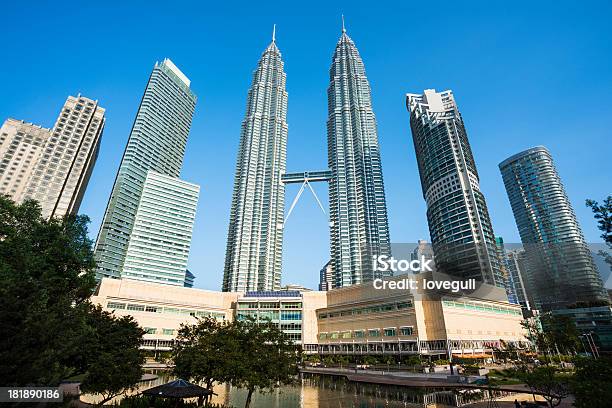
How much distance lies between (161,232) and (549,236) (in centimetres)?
20687

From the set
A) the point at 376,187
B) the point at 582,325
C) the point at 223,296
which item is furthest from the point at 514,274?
the point at 223,296

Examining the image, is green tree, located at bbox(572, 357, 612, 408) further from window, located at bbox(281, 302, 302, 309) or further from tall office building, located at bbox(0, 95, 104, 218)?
tall office building, located at bbox(0, 95, 104, 218)

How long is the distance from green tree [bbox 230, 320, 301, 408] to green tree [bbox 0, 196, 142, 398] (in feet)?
31.3

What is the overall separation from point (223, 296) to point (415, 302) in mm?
64303

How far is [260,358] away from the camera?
24859mm

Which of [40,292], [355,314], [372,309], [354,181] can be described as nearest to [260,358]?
[40,292]

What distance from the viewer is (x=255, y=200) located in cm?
17188

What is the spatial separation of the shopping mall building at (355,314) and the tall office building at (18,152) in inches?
3393

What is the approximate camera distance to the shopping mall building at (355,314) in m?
67.1

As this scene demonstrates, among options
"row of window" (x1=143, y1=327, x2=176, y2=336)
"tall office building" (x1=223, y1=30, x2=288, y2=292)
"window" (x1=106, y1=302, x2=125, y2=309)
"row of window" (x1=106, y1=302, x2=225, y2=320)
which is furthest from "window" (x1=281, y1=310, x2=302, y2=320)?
"tall office building" (x1=223, y1=30, x2=288, y2=292)

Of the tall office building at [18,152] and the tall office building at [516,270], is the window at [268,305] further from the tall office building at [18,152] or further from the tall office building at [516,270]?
the tall office building at [516,270]

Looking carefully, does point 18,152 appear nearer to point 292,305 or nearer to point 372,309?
point 292,305

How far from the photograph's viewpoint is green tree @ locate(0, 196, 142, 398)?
12.6 metres

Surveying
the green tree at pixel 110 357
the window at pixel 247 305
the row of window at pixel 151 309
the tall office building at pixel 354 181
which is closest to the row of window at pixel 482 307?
the window at pixel 247 305
